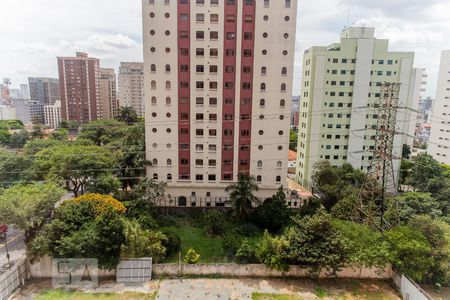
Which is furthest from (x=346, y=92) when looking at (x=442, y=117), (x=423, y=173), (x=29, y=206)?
(x=29, y=206)

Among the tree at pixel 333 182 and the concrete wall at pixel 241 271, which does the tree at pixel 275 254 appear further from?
the tree at pixel 333 182

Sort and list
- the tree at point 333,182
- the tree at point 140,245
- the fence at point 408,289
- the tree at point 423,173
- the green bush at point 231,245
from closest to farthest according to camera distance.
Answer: the fence at point 408,289 → the tree at point 140,245 → the green bush at point 231,245 → the tree at point 333,182 → the tree at point 423,173

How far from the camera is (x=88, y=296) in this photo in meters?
18.2

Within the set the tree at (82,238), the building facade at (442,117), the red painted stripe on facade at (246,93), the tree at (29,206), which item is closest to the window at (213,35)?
the red painted stripe on facade at (246,93)

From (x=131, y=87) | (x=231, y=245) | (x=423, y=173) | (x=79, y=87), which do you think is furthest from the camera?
(x=131, y=87)

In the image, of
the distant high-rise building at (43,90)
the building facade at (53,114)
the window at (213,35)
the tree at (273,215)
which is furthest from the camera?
the distant high-rise building at (43,90)

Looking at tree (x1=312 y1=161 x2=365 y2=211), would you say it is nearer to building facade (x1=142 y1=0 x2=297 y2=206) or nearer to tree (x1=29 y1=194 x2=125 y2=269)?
building facade (x1=142 y1=0 x2=297 y2=206)

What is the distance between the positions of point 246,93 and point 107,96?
90.9m

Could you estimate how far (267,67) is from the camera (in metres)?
31.9

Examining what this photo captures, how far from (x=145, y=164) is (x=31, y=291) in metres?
16.7

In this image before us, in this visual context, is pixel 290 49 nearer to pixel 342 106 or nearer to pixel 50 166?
pixel 342 106

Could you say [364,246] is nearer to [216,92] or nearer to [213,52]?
[216,92]

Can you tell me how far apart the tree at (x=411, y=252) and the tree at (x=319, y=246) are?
3439 millimetres

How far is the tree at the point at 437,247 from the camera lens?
18766 mm
